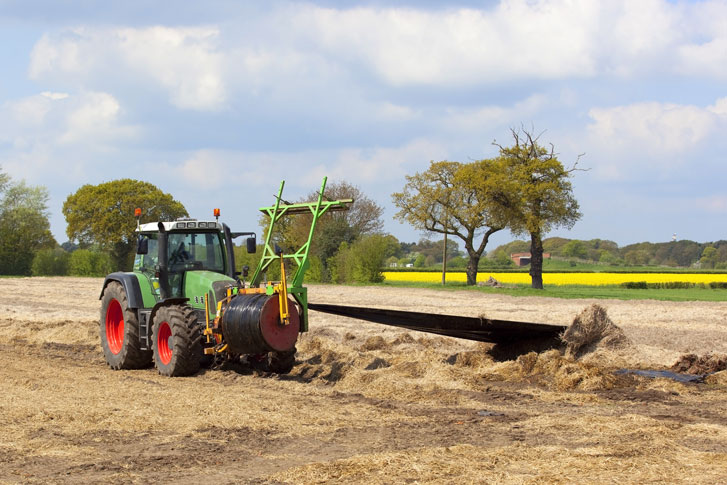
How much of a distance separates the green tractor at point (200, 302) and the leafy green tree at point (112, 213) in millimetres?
47568

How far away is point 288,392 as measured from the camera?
35.9ft

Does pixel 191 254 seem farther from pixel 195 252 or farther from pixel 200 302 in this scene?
pixel 200 302

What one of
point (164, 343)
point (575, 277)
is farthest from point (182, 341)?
point (575, 277)

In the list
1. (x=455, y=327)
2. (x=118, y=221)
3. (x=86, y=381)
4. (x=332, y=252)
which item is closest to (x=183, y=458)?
(x=86, y=381)

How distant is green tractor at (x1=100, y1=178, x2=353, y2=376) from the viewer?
37.4ft

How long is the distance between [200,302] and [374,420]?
15.9 feet

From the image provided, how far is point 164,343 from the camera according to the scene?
41.4ft

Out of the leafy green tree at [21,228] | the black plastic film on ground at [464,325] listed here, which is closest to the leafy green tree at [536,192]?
the black plastic film on ground at [464,325]

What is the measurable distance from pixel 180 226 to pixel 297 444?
6573mm

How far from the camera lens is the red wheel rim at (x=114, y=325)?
14438 mm

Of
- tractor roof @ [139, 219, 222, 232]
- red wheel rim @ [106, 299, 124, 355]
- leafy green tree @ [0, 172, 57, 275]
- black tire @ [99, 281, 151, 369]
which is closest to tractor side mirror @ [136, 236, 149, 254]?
tractor roof @ [139, 219, 222, 232]

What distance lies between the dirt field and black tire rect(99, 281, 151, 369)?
337 mm

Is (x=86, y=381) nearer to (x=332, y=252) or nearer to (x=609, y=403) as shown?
(x=609, y=403)

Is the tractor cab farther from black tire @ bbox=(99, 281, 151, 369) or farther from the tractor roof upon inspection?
black tire @ bbox=(99, 281, 151, 369)
